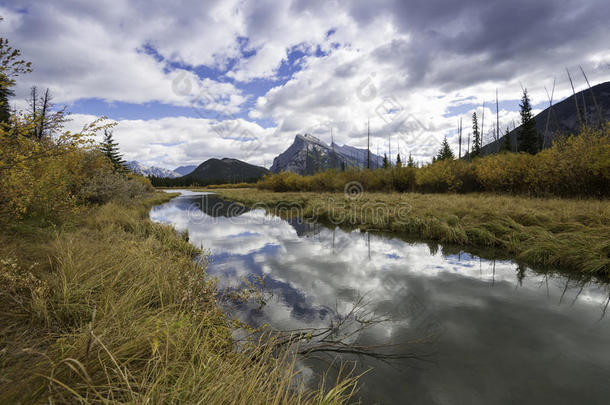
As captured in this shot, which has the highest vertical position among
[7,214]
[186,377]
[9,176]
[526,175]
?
[526,175]

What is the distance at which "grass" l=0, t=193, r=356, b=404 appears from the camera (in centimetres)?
164

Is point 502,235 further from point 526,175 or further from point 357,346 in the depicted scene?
point 526,175

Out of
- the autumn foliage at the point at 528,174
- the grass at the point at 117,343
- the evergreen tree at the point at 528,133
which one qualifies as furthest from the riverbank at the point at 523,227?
the evergreen tree at the point at 528,133

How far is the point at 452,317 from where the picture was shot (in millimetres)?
4477

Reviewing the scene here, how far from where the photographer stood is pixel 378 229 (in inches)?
491

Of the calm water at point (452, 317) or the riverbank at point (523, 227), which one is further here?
the riverbank at point (523, 227)

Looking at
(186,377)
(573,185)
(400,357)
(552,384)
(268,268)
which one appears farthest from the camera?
(573,185)

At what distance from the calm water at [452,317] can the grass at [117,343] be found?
3.20ft

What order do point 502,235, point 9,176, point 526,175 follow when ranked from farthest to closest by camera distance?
1. point 526,175
2. point 502,235
3. point 9,176

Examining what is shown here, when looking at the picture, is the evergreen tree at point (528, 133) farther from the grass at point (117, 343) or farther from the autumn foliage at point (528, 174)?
the grass at point (117, 343)

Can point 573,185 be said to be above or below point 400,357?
above

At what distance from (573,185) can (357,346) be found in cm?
1719

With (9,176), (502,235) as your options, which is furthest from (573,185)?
(9,176)

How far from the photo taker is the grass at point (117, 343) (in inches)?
64.6
